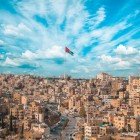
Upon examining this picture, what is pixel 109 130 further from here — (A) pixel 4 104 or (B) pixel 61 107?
(B) pixel 61 107

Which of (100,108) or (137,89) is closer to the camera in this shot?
(100,108)

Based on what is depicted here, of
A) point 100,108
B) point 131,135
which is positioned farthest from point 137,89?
point 131,135

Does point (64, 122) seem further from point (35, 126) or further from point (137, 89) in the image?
point (137, 89)

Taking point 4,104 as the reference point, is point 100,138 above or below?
below

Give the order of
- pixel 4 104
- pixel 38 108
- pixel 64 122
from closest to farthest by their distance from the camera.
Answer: pixel 64 122
pixel 38 108
pixel 4 104

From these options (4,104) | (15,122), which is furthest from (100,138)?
(4,104)

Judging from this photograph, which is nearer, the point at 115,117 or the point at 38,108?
the point at 115,117

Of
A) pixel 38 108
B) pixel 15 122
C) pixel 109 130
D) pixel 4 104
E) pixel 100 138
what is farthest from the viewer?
pixel 4 104

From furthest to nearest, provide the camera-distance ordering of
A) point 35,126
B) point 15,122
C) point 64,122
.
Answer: point 64,122, point 15,122, point 35,126

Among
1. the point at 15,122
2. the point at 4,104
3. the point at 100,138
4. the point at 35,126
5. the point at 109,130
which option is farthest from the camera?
the point at 4,104
